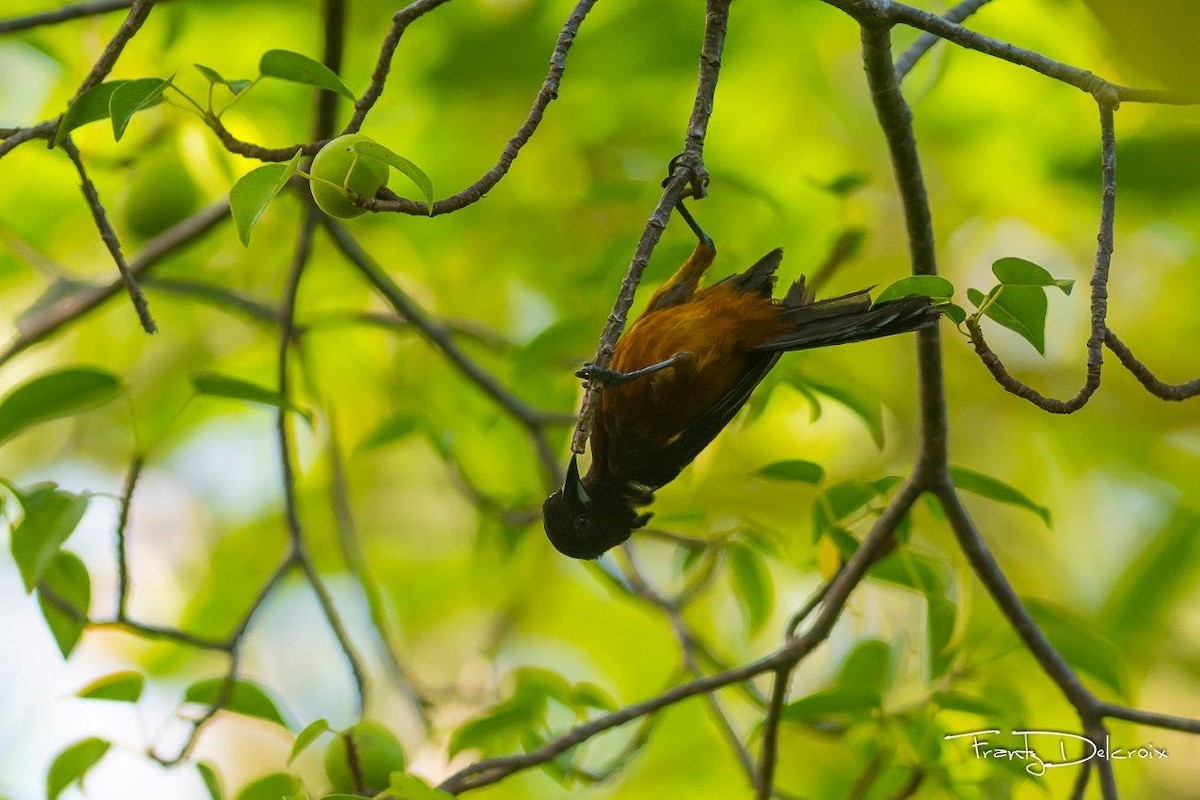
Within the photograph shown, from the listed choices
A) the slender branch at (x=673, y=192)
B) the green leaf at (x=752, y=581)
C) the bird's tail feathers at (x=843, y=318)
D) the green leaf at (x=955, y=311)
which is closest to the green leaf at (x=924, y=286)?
the green leaf at (x=955, y=311)

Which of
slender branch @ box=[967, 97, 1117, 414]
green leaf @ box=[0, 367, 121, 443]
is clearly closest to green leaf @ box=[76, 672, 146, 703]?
green leaf @ box=[0, 367, 121, 443]

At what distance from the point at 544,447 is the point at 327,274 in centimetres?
105

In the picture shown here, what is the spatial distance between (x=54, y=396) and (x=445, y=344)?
94 centimetres

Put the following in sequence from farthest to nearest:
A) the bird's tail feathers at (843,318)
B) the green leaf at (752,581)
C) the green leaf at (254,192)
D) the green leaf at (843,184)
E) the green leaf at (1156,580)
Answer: the green leaf at (1156,580)
the green leaf at (843,184)
the green leaf at (752,581)
the bird's tail feathers at (843,318)
the green leaf at (254,192)

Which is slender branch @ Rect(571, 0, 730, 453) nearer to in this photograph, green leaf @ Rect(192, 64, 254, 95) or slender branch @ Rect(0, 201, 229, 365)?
green leaf @ Rect(192, 64, 254, 95)

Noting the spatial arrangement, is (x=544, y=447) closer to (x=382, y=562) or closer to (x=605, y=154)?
(x=605, y=154)

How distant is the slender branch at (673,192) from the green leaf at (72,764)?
985 millimetres

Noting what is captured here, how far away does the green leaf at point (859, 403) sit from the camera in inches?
78.4

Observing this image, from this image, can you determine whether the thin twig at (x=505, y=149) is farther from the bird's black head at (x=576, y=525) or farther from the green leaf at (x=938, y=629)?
the green leaf at (x=938, y=629)

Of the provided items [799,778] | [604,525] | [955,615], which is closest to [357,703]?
[604,525]

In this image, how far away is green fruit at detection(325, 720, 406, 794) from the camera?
1.86 m

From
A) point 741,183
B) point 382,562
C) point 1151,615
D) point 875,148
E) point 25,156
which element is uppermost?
point 25,156

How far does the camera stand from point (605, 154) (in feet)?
10.8

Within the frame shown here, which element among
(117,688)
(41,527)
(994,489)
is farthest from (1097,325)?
(117,688)
